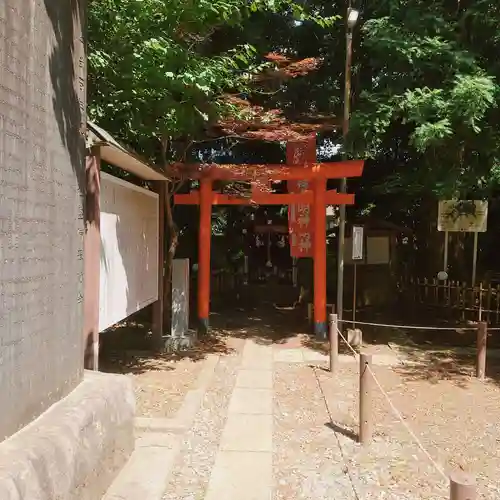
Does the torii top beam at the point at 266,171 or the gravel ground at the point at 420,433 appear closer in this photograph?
the gravel ground at the point at 420,433

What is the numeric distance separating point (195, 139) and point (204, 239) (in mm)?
2056

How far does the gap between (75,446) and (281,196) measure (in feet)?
24.2

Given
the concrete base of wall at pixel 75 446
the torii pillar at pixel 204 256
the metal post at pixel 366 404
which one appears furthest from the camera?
the torii pillar at pixel 204 256

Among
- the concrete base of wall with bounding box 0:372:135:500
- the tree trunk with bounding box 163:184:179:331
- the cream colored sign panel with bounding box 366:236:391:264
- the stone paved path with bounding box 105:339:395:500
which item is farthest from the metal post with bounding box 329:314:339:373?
the cream colored sign panel with bounding box 366:236:391:264

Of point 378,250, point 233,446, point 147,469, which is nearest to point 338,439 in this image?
point 233,446

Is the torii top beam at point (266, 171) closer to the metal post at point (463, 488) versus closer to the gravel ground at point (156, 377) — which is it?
the gravel ground at point (156, 377)

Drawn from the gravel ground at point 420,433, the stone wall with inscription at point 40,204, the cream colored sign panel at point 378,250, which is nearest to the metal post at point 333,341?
the gravel ground at point 420,433

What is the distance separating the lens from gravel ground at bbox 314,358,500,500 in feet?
13.6

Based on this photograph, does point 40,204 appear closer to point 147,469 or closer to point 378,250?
point 147,469

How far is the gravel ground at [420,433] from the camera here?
13.6 ft

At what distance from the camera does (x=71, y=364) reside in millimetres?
3680

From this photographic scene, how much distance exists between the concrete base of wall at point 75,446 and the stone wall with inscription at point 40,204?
12 cm

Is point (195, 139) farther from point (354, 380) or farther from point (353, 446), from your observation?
point (353, 446)

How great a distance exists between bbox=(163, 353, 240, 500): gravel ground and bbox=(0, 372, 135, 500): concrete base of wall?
18.8 inches
